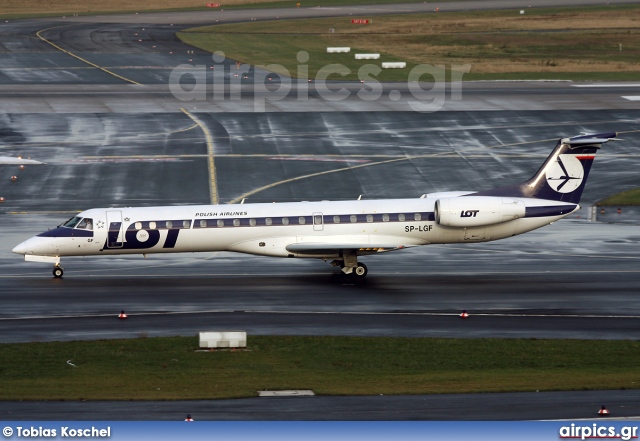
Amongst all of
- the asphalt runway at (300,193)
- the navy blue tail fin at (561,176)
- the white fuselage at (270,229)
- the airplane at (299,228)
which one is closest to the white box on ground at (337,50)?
the asphalt runway at (300,193)

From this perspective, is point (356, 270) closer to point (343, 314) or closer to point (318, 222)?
point (318, 222)

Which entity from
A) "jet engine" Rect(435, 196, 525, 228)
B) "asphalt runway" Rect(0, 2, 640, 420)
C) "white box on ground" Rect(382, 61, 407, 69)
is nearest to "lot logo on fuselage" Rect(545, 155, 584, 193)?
"jet engine" Rect(435, 196, 525, 228)

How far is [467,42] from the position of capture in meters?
113

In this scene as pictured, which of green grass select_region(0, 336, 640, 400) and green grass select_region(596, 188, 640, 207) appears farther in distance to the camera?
green grass select_region(596, 188, 640, 207)

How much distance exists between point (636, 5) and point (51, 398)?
415 feet

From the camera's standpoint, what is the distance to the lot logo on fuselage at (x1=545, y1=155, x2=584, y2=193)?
4366 centimetres

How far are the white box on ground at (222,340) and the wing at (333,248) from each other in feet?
31.2

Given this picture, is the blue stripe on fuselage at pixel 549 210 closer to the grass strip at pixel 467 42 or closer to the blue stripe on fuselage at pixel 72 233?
the blue stripe on fuselage at pixel 72 233

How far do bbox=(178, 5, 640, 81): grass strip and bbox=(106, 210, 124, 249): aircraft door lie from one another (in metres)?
53.3

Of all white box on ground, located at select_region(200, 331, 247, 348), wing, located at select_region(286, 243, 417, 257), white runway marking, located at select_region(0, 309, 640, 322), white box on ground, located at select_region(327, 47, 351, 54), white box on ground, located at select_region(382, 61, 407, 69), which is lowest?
white box on ground, located at select_region(200, 331, 247, 348)

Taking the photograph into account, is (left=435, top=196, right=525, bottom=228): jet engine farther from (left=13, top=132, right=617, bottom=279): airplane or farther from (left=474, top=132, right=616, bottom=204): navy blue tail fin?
(left=474, top=132, right=616, bottom=204): navy blue tail fin

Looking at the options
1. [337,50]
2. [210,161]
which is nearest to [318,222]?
[210,161]

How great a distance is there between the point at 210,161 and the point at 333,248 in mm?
24215

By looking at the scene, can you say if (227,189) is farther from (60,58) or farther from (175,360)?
(60,58)
